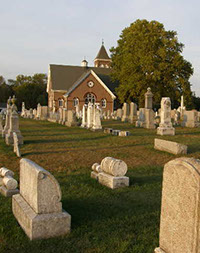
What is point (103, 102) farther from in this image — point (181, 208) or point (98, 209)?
point (181, 208)

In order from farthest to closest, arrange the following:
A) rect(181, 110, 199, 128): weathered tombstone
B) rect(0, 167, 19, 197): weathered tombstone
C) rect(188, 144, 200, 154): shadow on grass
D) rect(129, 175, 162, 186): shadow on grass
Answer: rect(181, 110, 199, 128): weathered tombstone
rect(188, 144, 200, 154): shadow on grass
rect(129, 175, 162, 186): shadow on grass
rect(0, 167, 19, 197): weathered tombstone

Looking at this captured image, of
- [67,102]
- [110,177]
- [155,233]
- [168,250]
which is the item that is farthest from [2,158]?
[67,102]

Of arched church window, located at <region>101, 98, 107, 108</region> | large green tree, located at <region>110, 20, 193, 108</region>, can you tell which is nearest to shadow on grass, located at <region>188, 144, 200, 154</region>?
large green tree, located at <region>110, 20, 193, 108</region>

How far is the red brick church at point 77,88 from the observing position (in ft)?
145

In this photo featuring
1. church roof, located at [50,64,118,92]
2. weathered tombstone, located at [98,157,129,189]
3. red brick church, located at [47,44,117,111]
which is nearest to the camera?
weathered tombstone, located at [98,157,129,189]

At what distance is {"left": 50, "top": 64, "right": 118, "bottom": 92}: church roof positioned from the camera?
153ft

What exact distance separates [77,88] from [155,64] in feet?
50.4

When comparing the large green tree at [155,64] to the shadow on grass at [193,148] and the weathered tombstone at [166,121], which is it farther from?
the shadow on grass at [193,148]

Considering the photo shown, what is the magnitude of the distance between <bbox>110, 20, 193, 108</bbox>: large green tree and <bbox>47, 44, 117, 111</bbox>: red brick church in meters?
10.0

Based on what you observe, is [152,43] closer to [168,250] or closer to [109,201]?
[109,201]

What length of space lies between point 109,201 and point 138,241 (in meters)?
1.54

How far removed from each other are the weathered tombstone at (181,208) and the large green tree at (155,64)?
103 feet

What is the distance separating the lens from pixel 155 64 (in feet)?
109

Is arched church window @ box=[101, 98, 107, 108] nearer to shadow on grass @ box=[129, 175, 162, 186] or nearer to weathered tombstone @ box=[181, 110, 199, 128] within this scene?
weathered tombstone @ box=[181, 110, 199, 128]
